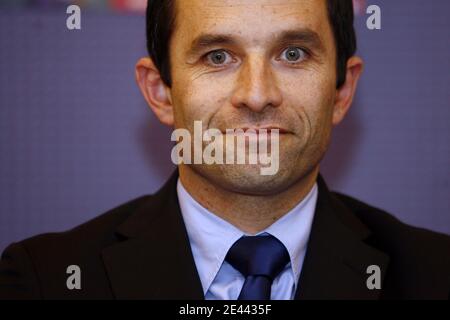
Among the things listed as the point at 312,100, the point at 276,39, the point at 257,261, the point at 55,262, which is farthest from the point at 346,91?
the point at 55,262

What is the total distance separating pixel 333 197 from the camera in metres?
2.34

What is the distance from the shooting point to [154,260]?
2084 mm

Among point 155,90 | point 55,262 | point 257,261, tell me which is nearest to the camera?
point 257,261

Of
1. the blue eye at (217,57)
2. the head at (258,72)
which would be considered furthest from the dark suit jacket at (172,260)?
the blue eye at (217,57)

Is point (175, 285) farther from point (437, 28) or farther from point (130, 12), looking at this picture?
point (437, 28)

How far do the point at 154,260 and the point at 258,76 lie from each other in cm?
62

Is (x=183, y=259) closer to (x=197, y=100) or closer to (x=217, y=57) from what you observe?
(x=197, y=100)

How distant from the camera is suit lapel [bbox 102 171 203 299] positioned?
203 cm

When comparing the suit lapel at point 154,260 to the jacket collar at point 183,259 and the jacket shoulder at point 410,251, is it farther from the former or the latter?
the jacket shoulder at point 410,251

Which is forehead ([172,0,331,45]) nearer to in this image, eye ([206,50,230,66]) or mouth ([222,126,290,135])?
eye ([206,50,230,66])

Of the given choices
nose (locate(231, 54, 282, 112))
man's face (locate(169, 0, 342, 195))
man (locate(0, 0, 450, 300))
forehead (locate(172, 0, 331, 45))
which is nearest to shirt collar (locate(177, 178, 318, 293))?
man (locate(0, 0, 450, 300))

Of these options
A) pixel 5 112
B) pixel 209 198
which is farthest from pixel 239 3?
pixel 5 112

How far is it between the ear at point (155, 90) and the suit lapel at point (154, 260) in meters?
0.29

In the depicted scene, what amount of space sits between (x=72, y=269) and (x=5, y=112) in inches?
29.7
